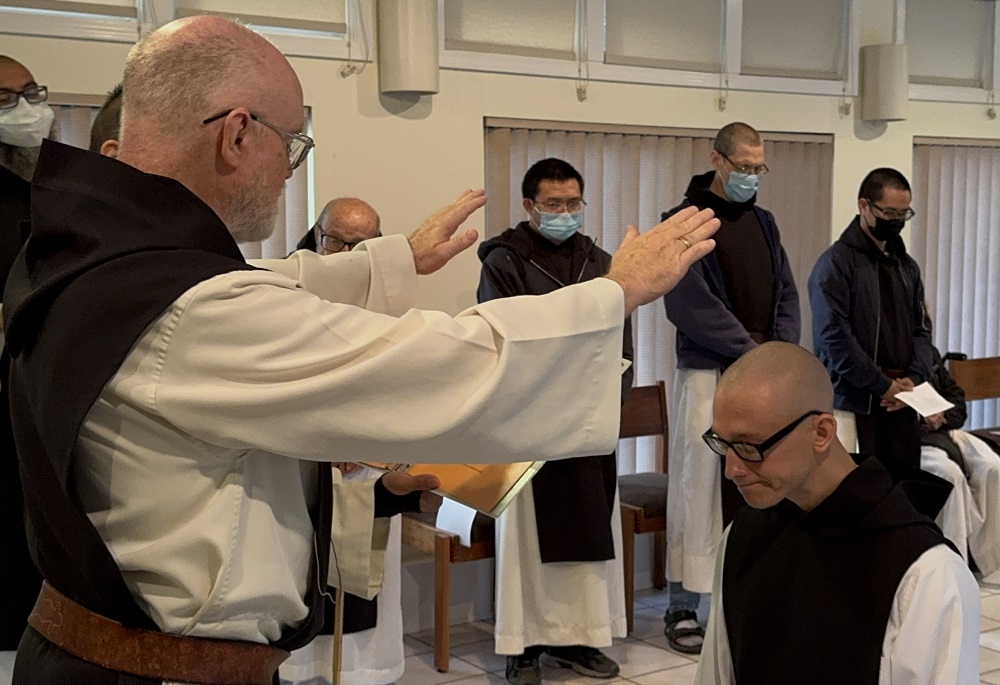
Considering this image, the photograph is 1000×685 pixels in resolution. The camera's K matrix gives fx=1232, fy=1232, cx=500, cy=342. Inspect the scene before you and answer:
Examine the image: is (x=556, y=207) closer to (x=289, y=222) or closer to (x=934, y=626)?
(x=289, y=222)

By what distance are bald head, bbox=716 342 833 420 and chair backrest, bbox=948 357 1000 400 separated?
13.2 ft

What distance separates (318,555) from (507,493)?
2.05ft

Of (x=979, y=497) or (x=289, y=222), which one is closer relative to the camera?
(x=289, y=222)

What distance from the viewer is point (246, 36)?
1582 millimetres

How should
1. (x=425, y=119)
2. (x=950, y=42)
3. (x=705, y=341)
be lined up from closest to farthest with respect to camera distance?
1. (x=705, y=341)
2. (x=425, y=119)
3. (x=950, y=42)

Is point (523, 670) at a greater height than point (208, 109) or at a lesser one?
lesser

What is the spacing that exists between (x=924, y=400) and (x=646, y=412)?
3.92 feet

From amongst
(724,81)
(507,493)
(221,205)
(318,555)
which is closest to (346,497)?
(507,493)

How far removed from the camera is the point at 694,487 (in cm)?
494

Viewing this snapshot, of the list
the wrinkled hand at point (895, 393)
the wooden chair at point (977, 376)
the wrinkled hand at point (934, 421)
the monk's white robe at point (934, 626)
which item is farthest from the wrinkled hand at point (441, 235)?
the wooden chair at point (977, 376)

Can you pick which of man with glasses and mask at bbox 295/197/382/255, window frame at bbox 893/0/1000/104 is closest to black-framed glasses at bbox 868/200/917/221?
window frame at bbox 893/0/1000/104

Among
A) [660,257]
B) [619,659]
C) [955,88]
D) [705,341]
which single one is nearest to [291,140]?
[660,257]

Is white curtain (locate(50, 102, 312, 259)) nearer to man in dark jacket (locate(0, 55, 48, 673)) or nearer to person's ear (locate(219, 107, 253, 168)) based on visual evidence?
man in dark jacket (locate(0, 55, 48, 673))

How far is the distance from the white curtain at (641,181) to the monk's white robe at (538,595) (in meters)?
1.35
